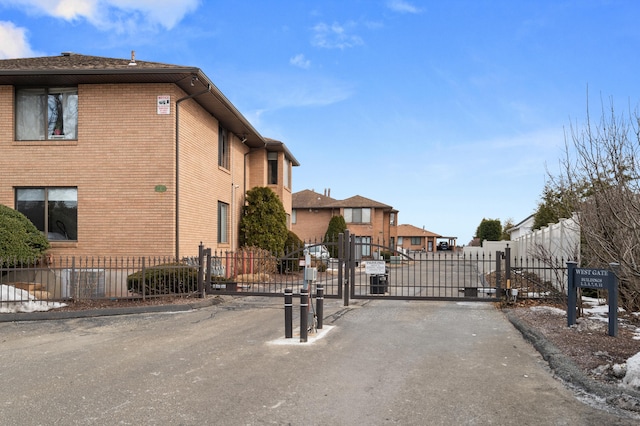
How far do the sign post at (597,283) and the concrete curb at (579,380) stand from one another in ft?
3.80

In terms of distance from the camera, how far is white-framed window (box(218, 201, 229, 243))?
2126cm

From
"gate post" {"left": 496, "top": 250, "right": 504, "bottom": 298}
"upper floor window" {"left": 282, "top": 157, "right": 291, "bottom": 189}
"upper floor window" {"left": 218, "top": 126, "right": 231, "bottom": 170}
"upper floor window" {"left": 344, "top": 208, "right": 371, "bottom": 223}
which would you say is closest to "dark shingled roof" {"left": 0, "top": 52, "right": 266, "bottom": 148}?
"upper floor window" {"left": 218, "top": 126, "right": 231, "bottom": 170}

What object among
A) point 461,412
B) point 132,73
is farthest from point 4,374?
point 132,73

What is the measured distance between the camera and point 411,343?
907 cm

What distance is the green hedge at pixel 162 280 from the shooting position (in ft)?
44.6

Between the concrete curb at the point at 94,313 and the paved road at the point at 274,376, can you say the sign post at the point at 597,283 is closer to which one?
the paved road at the point at 274,376

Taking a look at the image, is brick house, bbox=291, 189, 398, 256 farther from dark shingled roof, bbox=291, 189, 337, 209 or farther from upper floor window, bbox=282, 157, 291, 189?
upper floor window, bbox=282, 157, 291, 189

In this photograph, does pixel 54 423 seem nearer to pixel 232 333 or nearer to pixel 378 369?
pixel 378 369

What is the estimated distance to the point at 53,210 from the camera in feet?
53.2

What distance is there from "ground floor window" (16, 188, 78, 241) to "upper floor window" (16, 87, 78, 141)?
1.71 meters

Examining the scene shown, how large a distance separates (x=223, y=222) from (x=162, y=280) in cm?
818

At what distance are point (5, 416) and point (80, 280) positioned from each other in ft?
26.7

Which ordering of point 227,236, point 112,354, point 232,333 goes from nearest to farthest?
point 112,354
point 232,333
point 227,236

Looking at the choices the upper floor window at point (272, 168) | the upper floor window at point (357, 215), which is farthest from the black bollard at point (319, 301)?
the upper floor window at point (357, 215)
